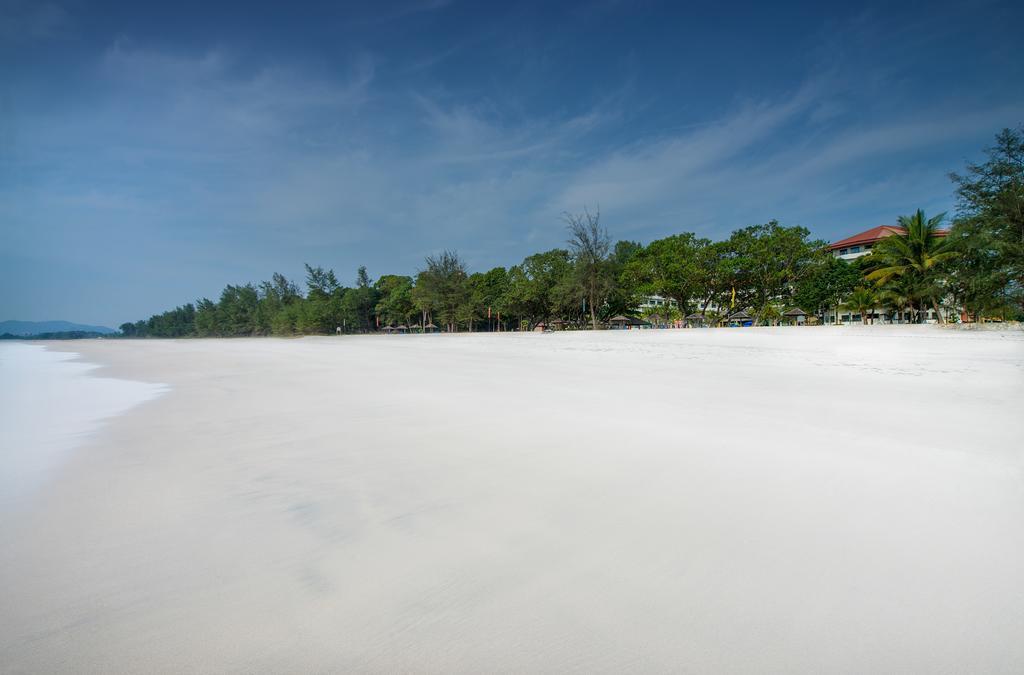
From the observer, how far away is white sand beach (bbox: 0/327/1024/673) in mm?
1292

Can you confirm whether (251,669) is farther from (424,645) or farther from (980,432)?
(980,432)

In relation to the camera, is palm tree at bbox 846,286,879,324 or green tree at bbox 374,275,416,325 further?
green tree at bbox 374,275,416,325

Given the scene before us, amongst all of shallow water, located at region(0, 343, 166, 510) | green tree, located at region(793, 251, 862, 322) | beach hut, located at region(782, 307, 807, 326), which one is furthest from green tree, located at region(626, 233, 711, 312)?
shallow water, located at region(0, 343, 166, 510)

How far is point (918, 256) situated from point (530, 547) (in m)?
38.8

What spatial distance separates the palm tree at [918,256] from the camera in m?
27.8

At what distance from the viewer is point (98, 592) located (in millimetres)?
1560

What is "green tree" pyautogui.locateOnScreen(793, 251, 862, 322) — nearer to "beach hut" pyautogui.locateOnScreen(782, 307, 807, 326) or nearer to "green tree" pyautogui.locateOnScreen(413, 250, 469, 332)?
"beach hut" pyautogui.locateOnScreen(782, 307, 807, 326)

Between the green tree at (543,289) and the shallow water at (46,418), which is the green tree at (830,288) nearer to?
the green tree at (543,289)

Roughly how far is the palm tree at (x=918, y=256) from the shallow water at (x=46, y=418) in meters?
37.3

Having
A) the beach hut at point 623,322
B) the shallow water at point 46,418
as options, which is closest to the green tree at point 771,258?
the beach hut at point 623,322

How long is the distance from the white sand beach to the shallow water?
0.48 ft

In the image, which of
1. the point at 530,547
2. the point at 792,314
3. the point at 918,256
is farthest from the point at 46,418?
the point at 792,314

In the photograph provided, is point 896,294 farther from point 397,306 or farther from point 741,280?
point 397,306

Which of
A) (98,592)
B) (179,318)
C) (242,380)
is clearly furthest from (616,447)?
(179,318)
